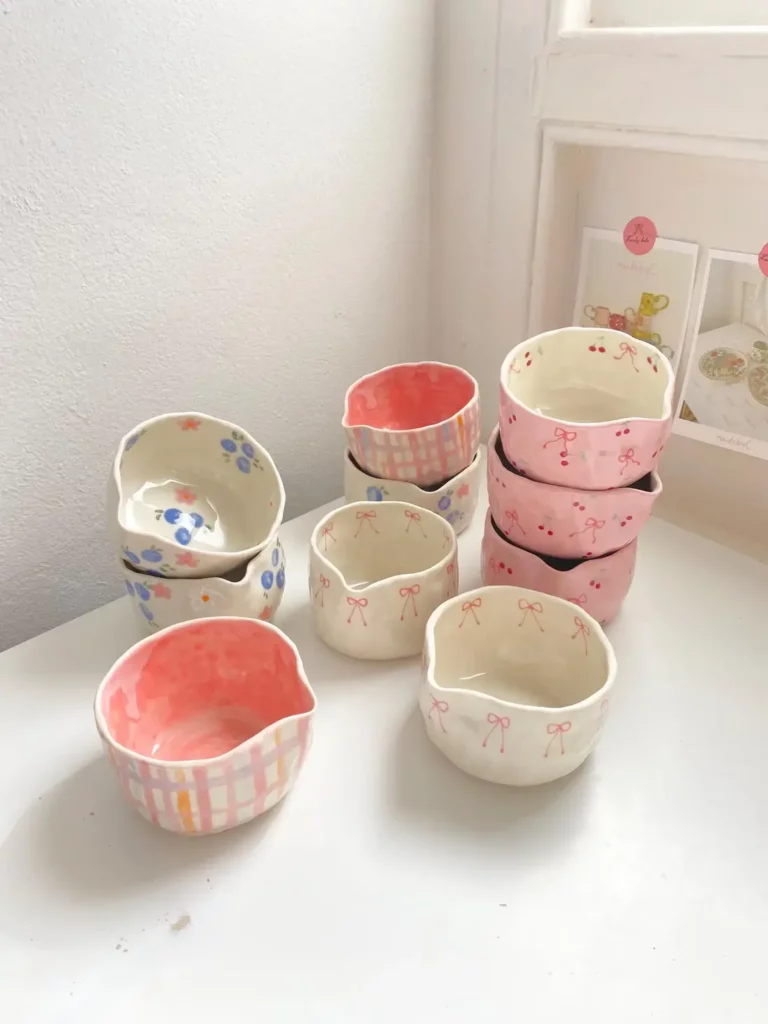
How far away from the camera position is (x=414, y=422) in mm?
790

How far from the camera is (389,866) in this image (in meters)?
0.45

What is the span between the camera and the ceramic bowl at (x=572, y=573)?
59 cm

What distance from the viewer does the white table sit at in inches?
15.5

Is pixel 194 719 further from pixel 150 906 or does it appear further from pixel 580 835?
pixel 580 835

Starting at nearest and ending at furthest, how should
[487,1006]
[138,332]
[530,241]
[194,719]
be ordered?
[487,1006] < [194,719] < [138,332] < [530,241]

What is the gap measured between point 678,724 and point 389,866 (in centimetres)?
22

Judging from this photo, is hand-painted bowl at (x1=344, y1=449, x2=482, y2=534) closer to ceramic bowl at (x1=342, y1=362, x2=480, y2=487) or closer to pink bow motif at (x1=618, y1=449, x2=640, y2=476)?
ceramic bowl at (x1=342, y1=362, x2=480, y2=487)

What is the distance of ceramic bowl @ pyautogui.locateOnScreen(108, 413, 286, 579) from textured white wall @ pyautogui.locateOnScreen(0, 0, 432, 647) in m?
0.07

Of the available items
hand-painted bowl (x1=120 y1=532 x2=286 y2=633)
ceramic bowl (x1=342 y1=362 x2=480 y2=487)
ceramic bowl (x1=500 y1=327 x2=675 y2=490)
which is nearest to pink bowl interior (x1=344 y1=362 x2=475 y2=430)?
ceramic bowl (x1=342 y1=362 x2=480 y2=487)

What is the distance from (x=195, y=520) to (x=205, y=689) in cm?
15

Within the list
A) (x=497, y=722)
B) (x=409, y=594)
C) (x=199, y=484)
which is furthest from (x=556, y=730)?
(x=199, y=484)

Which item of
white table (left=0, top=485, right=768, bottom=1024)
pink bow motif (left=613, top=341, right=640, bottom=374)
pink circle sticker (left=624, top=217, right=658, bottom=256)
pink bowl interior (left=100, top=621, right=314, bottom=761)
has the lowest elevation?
white table (left=0, top=485, right=768, bottom=1024)

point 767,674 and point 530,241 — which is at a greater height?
point 530,241

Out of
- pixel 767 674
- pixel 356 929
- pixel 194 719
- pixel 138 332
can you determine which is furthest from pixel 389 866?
pixel 138 332
